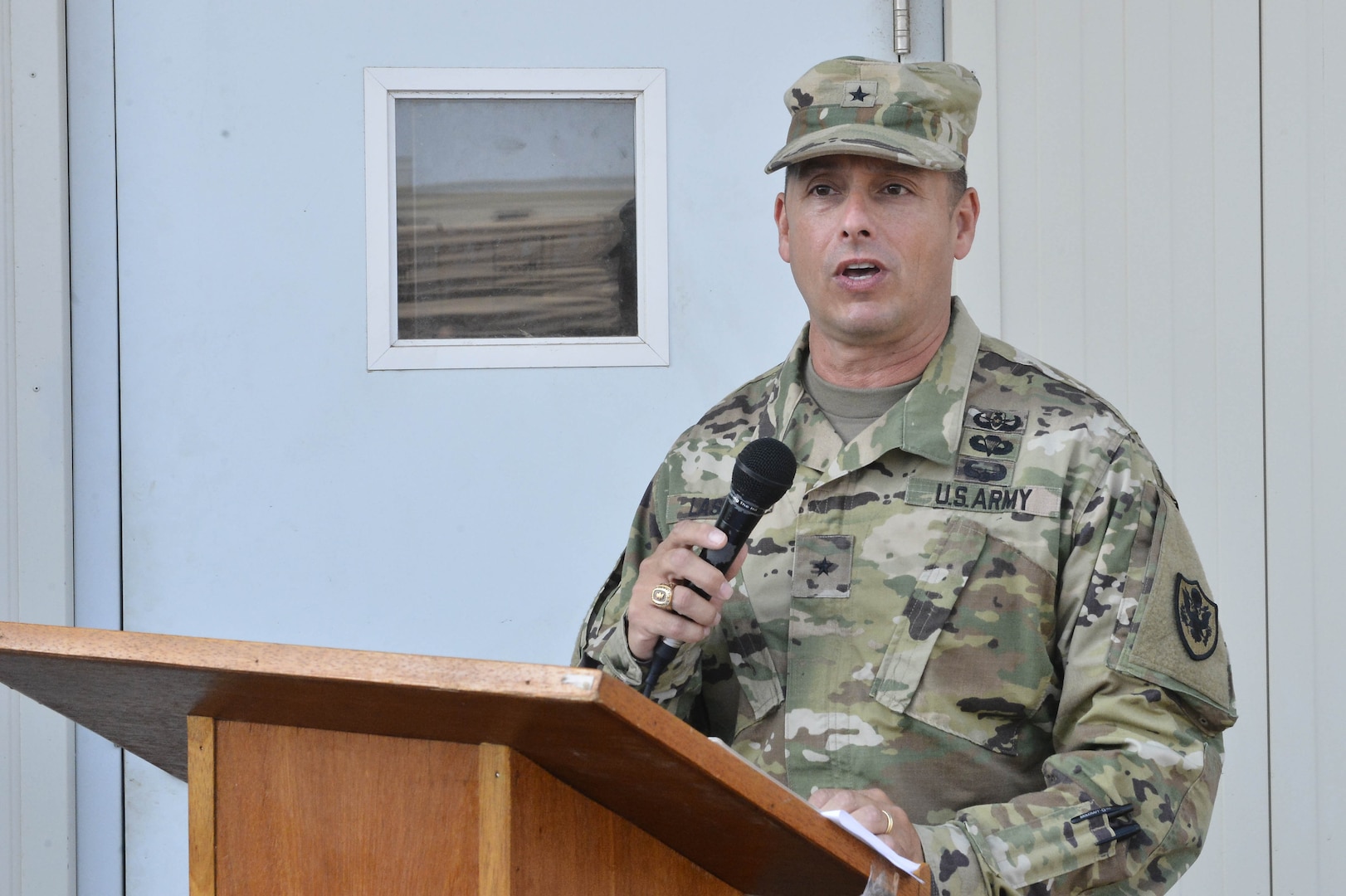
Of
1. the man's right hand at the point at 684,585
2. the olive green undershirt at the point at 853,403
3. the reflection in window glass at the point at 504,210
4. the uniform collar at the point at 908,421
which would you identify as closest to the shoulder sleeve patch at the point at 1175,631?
the uniform collar at the point at 908,421

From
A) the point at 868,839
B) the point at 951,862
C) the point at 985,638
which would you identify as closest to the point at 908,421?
the point at 985,638

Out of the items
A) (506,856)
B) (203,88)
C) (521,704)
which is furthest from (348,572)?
(521,704)

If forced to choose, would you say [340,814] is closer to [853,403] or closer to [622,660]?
[622,660]

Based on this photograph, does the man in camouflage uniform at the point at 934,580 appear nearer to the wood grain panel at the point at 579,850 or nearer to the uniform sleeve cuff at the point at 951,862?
the uniform sleeve cuff at the point at 951,862

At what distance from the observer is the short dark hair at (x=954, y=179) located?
1.76 m

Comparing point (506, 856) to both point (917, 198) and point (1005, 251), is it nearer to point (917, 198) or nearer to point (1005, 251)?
point (917, 198)

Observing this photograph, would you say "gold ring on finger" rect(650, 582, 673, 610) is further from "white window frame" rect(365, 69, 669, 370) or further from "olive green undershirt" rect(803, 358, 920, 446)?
"white window frame" rect(365, 69, 669, 370)

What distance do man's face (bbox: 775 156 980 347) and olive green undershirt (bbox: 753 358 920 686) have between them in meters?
0.08

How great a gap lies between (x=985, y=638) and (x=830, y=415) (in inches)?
16.3

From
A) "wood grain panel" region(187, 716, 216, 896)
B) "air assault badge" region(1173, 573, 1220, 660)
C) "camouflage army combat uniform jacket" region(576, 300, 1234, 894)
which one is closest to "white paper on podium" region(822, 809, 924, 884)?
"camouflage army combat uniform jacket" region(576, 300, 1234, 894)

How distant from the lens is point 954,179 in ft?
5.82

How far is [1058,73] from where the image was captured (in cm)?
255

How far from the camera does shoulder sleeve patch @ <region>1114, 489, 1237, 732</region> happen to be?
1.45 m

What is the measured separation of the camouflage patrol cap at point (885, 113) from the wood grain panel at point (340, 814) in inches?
40.4
